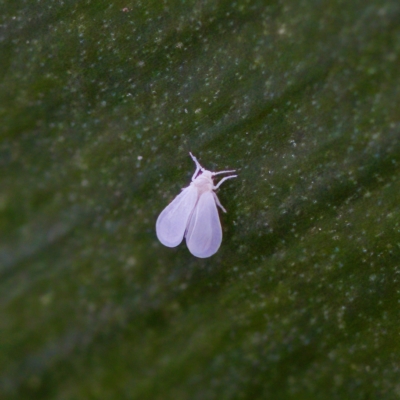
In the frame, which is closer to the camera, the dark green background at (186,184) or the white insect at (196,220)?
the dark green background at (186,184)

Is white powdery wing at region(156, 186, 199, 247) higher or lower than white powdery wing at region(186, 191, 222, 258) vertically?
higher

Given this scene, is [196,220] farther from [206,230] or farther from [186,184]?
[186,184]

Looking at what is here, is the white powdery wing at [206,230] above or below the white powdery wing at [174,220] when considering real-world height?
below

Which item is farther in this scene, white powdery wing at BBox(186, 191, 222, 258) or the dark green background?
white powdery wing at BBox(186, 191, 222, 258)
